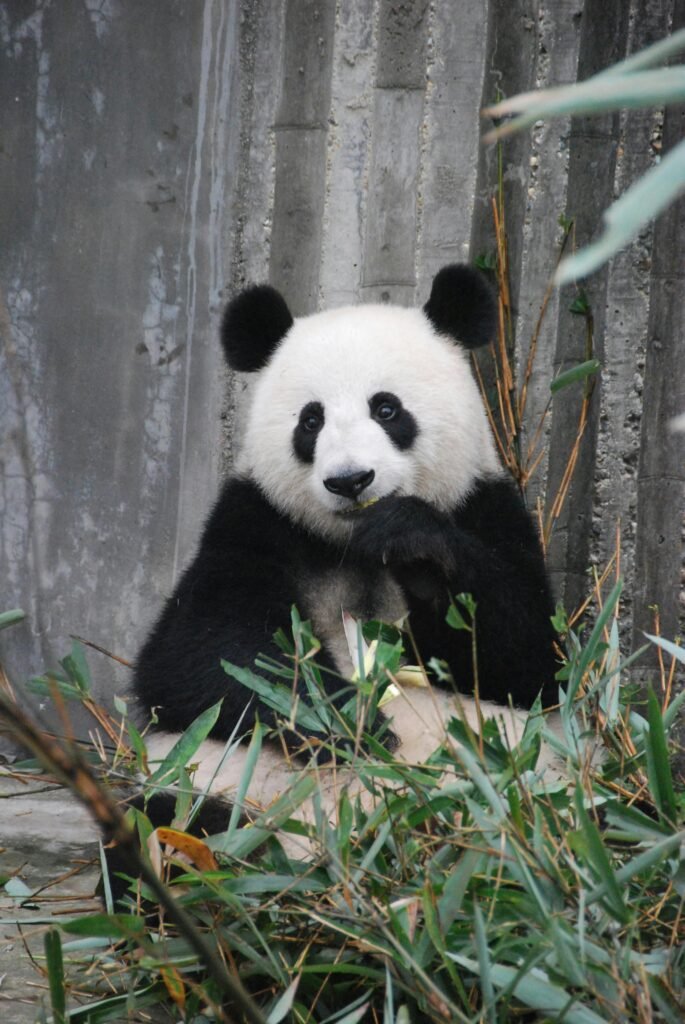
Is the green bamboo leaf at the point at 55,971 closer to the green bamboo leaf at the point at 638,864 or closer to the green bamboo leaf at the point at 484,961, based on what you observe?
the green bamboo leaf at the point at 484,961

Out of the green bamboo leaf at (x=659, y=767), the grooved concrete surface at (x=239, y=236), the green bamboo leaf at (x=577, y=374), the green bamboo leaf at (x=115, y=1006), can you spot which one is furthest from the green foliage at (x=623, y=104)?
the grooved concrete surface at (x=239, y=236)

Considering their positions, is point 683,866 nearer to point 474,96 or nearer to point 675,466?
point 675,466

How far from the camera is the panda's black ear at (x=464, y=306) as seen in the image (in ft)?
9.33

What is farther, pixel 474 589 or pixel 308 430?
pixel 308 430

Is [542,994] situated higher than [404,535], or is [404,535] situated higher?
[404,535]

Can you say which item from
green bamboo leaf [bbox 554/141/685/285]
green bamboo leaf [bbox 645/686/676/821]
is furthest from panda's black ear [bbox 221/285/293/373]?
green bamboo leaf [bbox 554/141/685/285]

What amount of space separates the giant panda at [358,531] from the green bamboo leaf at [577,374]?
0.25m

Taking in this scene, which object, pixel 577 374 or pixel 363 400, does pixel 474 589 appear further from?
pixel 577 374

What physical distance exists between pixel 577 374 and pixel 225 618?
1077 mm

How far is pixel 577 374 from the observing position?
3010mm

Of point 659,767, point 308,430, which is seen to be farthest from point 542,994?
point 308,430

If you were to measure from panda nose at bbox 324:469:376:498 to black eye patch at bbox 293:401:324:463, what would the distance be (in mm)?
186

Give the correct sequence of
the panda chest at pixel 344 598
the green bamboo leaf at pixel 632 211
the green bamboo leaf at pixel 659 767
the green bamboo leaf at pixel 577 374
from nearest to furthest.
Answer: the green bamboo leaf at pixel 632 211, the green bamboo leaf at pixel 659 767, the panda chest at pixel 344 598, the green bamboo leaf at pixel 577 374

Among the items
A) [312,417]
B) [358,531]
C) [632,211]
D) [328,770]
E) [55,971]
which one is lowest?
[55,971]
